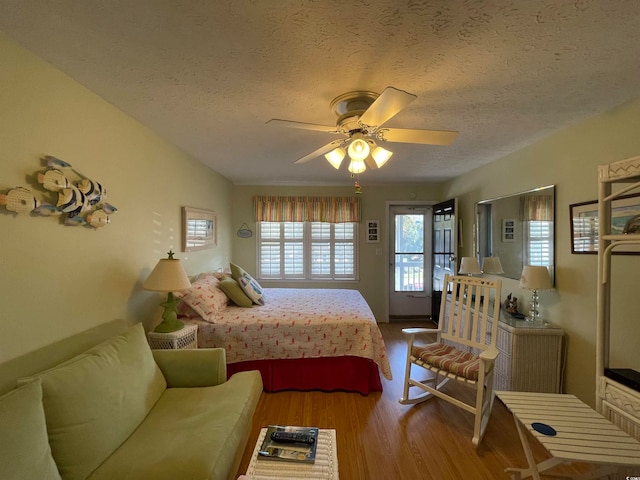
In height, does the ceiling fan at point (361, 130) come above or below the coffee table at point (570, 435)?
above

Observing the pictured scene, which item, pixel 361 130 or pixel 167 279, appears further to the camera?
pixel 167 279

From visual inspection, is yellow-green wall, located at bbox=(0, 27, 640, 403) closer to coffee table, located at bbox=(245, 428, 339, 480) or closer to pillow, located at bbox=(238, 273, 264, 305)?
pillow, located at bbox=(238, 273, 264, 305)

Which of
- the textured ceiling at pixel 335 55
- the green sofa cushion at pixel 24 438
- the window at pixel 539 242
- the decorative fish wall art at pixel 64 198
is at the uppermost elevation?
the textured ceiling at pixel 335 55

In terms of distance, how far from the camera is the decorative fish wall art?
1.34m

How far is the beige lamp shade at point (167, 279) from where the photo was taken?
2.14m

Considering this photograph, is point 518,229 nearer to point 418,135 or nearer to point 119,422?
point 418,135

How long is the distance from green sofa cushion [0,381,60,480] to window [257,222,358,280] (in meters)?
3.87

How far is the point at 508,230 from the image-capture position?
3.05 m

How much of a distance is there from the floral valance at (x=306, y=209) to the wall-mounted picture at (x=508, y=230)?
223 centimetres

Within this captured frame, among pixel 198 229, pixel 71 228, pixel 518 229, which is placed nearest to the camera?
pixel 71 228

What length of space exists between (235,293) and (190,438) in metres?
1.73

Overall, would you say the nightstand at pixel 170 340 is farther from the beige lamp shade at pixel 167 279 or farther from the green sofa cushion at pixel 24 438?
the green sofa cushion at pixel 24 438

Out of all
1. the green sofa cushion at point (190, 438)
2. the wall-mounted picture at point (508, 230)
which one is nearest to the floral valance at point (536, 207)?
the wall-mounted picture at point (508, 230)

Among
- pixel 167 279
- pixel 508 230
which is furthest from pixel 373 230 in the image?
pixel 167 279
